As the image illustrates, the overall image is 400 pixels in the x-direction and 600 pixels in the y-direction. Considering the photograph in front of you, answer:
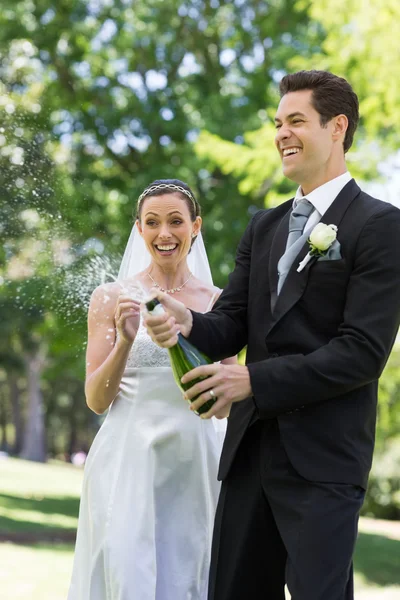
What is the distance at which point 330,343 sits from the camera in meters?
2.99

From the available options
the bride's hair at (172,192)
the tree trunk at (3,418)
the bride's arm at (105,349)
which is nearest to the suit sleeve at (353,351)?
the bride's arm at (105,349)

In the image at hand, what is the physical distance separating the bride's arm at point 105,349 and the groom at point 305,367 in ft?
2.75

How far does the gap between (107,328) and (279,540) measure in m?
1.49

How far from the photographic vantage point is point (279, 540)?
3.19 m

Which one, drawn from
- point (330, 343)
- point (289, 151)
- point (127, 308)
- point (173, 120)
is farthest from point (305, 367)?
point (173, 120)

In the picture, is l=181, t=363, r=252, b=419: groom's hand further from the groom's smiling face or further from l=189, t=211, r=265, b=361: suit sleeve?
the groom's smiling face

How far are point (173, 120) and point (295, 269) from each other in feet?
45.0

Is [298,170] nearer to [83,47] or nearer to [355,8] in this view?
[355,8]

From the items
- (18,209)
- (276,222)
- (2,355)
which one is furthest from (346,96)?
(2,355)

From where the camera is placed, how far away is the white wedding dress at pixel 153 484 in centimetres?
416

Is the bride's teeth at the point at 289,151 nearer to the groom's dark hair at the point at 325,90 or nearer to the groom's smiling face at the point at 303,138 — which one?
the groom's smiling face at the point at 303,138

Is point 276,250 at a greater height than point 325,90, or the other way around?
point 325,90

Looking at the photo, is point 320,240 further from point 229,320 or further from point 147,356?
point 147,356

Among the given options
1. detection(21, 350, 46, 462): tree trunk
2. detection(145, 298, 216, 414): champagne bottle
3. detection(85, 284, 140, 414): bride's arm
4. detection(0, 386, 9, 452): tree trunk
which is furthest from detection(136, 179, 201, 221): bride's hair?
detection(0, 386, 9, 452): tree trunk
